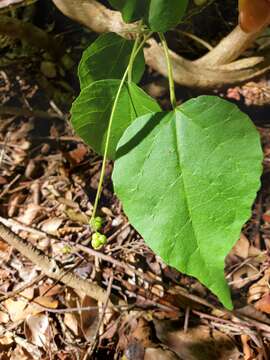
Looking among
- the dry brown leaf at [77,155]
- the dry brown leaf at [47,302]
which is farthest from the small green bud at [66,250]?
the dry brown leaf at [77,155]

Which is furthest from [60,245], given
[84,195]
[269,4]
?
[269,4]

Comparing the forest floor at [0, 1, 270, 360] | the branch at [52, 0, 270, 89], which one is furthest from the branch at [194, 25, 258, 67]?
the forest floor at [0, 1, 270, 360]

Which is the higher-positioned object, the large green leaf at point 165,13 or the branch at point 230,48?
the large green leaf at point 165,13

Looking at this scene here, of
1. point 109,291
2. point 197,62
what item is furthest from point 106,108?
point 197,62

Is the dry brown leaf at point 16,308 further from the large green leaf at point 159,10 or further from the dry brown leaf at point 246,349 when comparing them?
the large green leaf at point 159,10

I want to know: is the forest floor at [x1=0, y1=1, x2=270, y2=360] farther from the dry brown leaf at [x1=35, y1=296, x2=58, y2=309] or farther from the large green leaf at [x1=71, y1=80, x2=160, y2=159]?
the large green leaf at [x1=71, y1=80, x2=160, y2=159]

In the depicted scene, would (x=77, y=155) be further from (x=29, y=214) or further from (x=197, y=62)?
(x=197, y=62)
